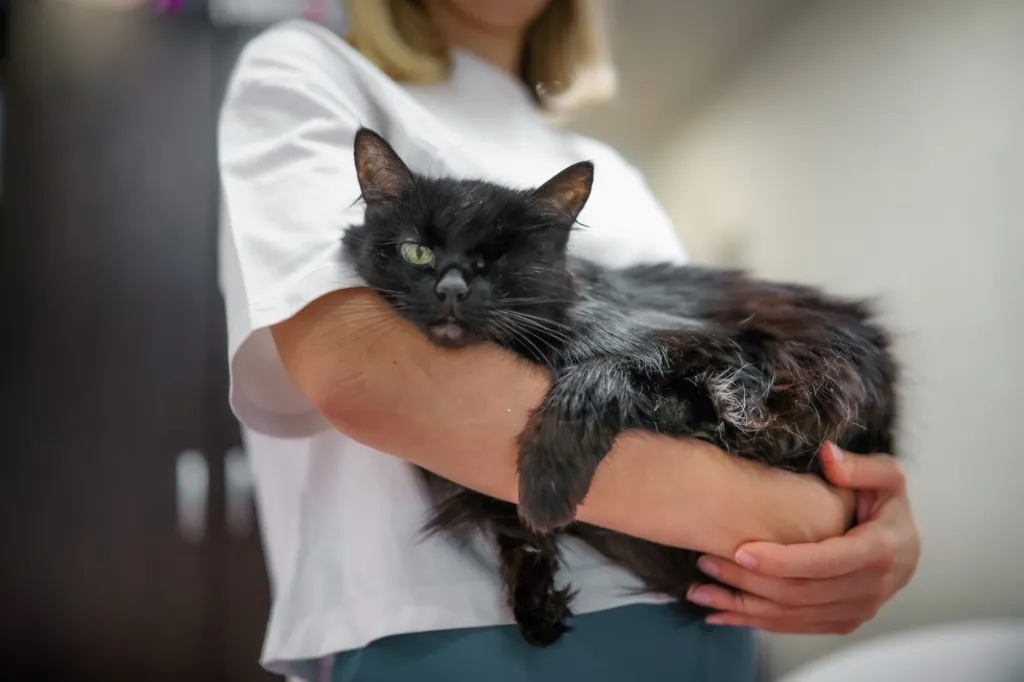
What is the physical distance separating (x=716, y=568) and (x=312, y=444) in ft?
1.51

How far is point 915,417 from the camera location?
86 centimetres

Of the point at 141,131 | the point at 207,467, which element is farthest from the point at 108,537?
the point at 141,131

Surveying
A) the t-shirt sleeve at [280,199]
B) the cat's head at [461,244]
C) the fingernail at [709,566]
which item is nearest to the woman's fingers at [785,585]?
the fingernail at [709,566]

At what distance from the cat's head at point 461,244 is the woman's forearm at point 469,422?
0.03m

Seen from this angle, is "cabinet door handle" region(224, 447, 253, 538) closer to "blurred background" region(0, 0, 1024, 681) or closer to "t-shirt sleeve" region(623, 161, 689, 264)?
"blurred background" region(0, 0, 1024, 681)

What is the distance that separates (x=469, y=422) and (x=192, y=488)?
2.04ft

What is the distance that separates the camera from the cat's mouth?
1.78 ft

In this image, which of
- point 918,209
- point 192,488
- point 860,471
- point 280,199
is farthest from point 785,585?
point 192,488

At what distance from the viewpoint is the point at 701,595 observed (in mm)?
718

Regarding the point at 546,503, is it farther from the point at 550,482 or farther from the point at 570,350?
the point at 570,350

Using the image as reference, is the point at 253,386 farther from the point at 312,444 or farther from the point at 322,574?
the point at 322,574

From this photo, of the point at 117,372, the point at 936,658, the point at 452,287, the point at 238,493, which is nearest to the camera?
the point at 452,287

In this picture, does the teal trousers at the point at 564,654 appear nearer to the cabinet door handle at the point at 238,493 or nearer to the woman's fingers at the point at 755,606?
the woman's fingers at the point at 755,606

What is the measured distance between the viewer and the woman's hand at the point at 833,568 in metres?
0.68
